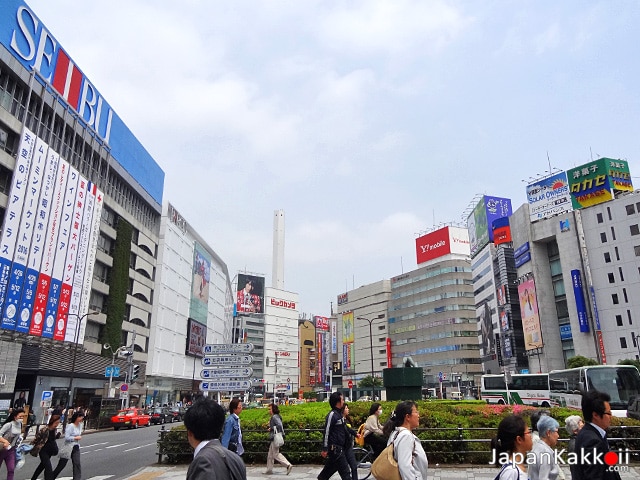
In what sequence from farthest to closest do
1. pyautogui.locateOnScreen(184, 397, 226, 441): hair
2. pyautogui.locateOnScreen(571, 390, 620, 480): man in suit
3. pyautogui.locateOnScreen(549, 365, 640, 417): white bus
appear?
pyautogui.locateOnScreen(549, 365, 640, 417): white bus < pyautogui.locateOnScreen(571, 390, 620, 480): man in suit < pyautogui.locateOnScreen(184, 397, 226, 441): hair

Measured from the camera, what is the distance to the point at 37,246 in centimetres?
3606

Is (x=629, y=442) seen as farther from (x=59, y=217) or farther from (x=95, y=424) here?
(x=59, y=217)

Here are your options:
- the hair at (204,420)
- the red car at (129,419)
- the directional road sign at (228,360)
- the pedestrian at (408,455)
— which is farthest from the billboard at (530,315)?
the hair at (204,420)

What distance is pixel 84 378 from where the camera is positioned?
47000 mm

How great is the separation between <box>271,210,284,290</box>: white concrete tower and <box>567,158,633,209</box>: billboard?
94761 millimetres

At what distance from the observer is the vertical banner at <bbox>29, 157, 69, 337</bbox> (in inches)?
1432

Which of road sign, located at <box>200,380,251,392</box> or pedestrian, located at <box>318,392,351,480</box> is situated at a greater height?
road sign, located at <box>200,380,251,392</box>

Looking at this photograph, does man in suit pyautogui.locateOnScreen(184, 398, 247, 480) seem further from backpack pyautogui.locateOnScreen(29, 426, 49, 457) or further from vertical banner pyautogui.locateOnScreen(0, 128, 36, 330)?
vertical banner pyautogui.locateOnScreen(0, 128, 36, 330)

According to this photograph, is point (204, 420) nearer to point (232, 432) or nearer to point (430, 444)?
point (232, 432)

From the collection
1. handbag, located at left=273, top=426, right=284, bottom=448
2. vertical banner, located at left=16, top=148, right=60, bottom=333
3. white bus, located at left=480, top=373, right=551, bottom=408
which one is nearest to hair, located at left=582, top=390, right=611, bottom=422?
handbag, located at left=273, top=426, right=284, bottom=448

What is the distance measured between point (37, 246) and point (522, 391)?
41.8 metres

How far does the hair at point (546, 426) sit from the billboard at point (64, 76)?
42473 millimetres

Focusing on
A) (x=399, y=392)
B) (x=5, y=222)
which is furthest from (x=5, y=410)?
(x=399, y=392)

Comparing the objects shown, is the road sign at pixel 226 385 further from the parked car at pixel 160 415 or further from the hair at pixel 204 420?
the parked car at pixel 160 415
